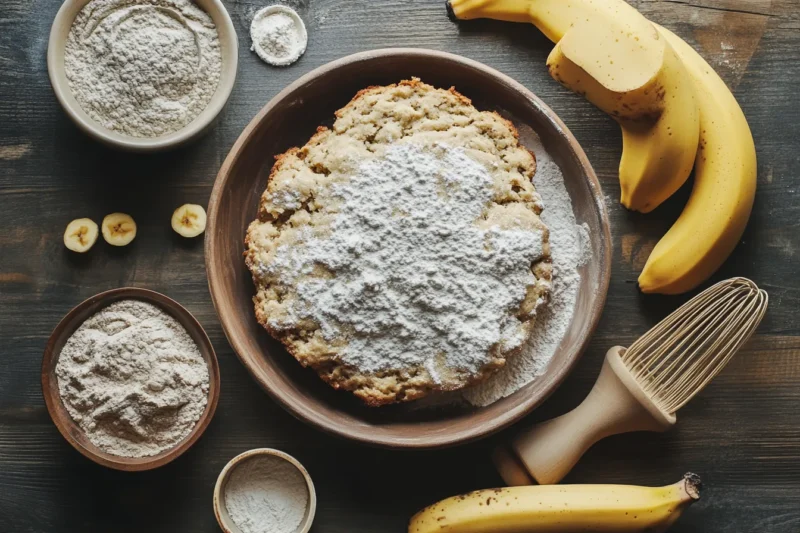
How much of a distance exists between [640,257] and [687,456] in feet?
1.63

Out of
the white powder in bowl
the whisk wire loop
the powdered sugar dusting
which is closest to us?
the powdered sugar dusting

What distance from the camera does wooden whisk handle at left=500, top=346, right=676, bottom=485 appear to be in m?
→ 1.63

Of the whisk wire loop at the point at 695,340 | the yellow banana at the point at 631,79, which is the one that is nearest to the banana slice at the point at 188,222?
the yellow banana at the point at 631,79

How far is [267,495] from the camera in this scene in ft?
5.61

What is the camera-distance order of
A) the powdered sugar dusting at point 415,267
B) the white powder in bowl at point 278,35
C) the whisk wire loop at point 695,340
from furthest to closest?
the white powder in bowl at point 278,35 < the whisk wire loop at point 695,340 < the powdered sugar dusting at point 415,267

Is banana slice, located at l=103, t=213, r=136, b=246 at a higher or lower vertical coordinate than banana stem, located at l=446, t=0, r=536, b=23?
lower

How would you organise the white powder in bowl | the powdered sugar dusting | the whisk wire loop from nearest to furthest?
the powdered sugar dusting
the whisk wire loop
the white powder in bowl

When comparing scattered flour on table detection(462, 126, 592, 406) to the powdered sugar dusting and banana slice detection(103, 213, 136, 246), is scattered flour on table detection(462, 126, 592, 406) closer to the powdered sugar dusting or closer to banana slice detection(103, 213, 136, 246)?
the powdered sugar dusting

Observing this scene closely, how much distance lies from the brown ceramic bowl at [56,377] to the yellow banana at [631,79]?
1.00m

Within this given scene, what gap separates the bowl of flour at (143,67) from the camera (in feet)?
5.34

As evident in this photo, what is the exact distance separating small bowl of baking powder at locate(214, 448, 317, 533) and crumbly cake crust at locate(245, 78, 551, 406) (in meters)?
0.27

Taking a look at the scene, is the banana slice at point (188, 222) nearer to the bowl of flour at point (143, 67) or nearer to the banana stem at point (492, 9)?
the bowl of flour at point (143, 67)

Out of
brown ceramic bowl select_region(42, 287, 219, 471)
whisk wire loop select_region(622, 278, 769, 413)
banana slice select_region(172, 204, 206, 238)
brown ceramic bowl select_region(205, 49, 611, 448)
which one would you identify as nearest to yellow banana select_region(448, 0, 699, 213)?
brown ceramic bowl select_region(205, 49, 611, 448)

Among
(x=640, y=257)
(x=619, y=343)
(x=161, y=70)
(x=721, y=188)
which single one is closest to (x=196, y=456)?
(x=161, y=70)
